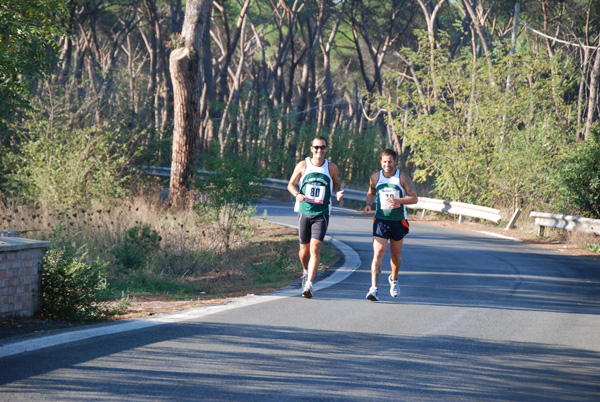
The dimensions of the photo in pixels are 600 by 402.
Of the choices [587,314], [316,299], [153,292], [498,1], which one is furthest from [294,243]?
[498,1]

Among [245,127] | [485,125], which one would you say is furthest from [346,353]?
[245,127]

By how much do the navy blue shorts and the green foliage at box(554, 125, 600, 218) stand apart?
36.7 ft

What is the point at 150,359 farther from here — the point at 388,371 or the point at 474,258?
the point at 474,258

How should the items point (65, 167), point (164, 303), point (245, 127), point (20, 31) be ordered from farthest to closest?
point (245, 127), point (65, 167), point (20, 31), point (164, 303)

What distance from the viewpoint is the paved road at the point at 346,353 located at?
565 centimetres

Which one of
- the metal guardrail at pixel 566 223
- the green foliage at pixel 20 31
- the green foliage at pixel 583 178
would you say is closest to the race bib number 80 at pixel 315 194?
the green foliage at pixel 20 31

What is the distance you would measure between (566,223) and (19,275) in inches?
564

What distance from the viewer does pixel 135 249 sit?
12867 millimetres

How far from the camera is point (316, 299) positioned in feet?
32.1

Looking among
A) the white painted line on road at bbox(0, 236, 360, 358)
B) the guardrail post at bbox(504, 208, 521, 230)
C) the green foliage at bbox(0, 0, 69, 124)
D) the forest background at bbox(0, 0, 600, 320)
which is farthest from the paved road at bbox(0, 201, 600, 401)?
the guardrail post at bbox(504, 208, 521, 230)

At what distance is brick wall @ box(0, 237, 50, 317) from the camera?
7.46m

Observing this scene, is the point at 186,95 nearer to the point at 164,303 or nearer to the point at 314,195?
the point at 164,303

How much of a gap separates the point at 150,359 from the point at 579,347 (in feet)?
13.7

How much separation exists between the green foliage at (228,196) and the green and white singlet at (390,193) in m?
5.60
